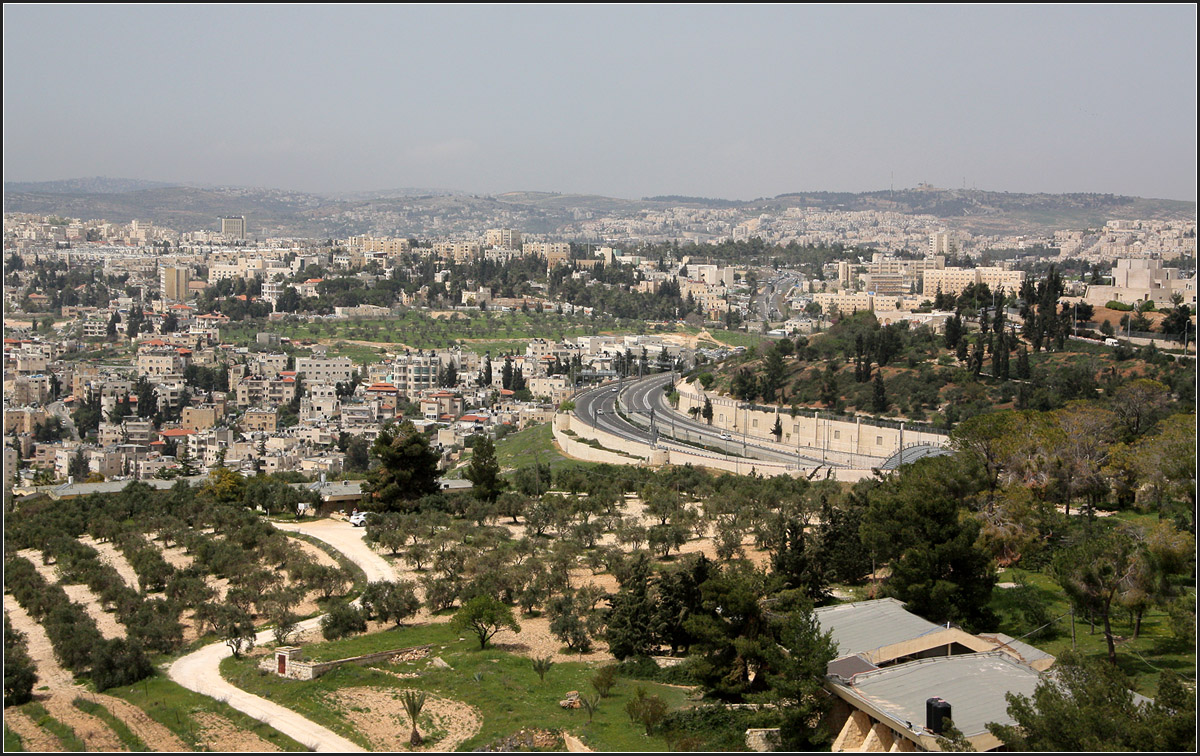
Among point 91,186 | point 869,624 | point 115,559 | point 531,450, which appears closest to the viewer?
point 869,624

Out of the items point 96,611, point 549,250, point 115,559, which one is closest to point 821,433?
point 115,559

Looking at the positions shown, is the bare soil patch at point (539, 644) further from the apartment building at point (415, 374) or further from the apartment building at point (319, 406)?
the apartment building at point (415, 374)

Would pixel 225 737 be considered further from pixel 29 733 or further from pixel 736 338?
pixel 736 338

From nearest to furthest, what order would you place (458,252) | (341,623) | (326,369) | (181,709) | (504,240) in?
(181,709)
(341,623)
(326,369)
(458,252)
(504,240)

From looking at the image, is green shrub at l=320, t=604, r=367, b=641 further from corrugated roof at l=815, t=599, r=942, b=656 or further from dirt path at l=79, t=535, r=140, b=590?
corrugated roof at l=815, t=599, r=942, b=656

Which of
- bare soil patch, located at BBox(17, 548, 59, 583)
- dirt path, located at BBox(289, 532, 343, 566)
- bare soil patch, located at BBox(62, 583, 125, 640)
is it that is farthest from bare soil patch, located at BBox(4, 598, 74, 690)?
dirt path, located at BBox(289, 532, 343, 566)

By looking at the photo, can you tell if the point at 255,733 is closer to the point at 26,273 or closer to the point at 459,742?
the point at 459,742
